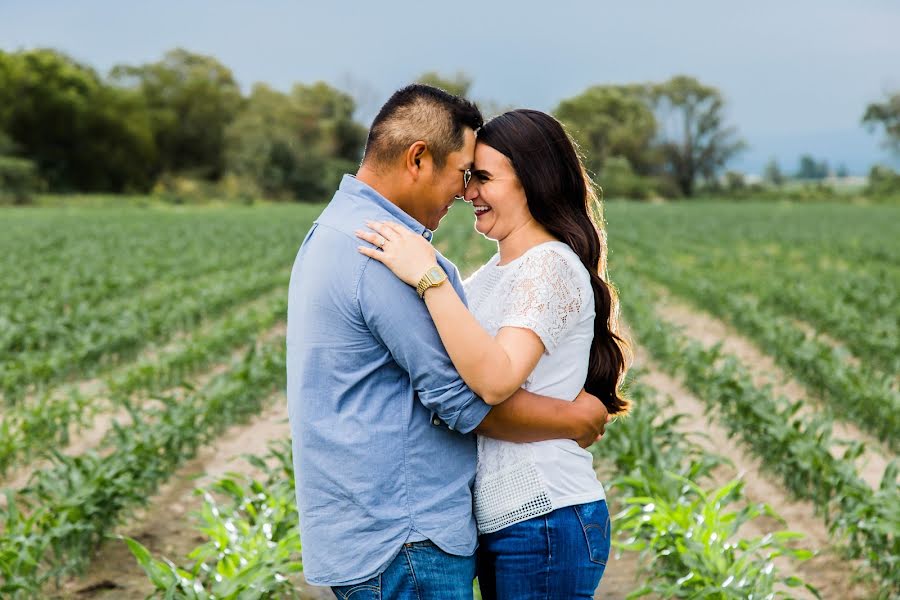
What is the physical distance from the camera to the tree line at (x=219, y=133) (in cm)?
6278

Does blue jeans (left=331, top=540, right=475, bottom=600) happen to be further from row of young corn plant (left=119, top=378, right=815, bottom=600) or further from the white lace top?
row of young corn plant (left=119, top=378, right=815, bottom=600)

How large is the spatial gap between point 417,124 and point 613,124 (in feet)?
298

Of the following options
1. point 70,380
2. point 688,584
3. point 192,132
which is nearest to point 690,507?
point 688,584

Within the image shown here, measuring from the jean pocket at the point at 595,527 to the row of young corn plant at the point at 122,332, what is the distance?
663cm

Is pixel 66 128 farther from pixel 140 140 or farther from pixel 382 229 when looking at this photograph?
pixel 382 229

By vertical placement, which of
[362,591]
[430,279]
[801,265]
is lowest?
[801,265]

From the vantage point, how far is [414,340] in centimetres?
177

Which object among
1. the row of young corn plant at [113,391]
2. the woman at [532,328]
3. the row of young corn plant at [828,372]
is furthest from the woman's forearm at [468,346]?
the row of young corn plant at [828,372]

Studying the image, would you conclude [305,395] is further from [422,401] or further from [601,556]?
[601,556]

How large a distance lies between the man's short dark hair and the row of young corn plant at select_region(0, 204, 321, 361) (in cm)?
849

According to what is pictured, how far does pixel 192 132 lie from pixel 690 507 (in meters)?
78.0

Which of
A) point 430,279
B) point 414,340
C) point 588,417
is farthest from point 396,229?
point 588,417

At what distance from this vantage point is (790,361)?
348 inches

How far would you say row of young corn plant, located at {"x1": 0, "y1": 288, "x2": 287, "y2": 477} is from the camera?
6.13 metres
